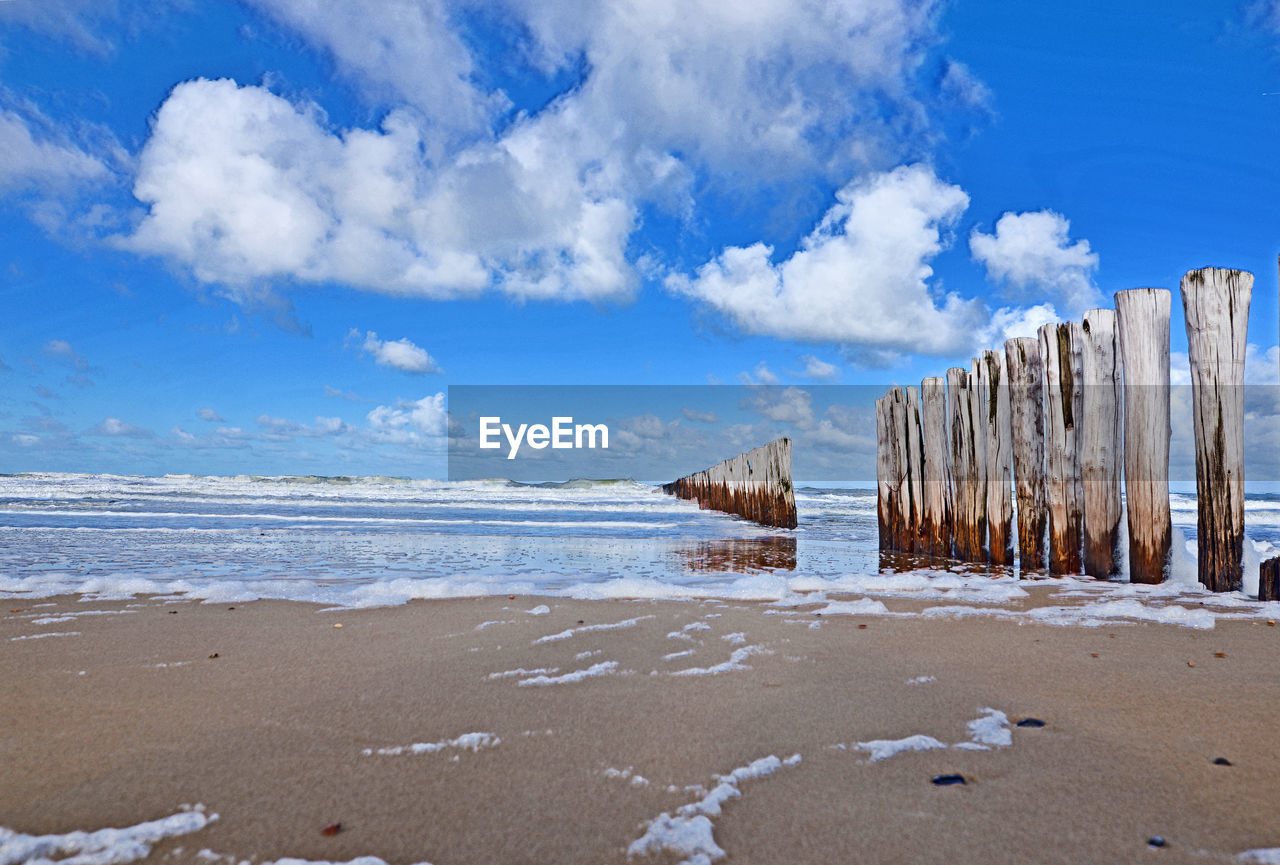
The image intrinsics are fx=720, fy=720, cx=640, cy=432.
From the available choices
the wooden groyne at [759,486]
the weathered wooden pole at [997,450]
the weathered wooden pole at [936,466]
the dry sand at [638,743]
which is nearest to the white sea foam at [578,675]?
the dry sand at [638,743]

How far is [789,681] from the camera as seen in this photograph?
247cm

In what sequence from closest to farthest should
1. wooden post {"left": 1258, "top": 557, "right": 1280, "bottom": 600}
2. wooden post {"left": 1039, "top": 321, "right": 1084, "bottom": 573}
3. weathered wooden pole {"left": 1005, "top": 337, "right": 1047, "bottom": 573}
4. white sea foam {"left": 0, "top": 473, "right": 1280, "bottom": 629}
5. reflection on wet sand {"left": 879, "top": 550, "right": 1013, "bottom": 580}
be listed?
wooden post {"left": 1258, "top": 557, "right": 1280, "bottom": 600}
white sea foam {"left": 0, "top": 473, "right": 1280, "bottom": 629}
wooden post {"left": 1039, "top": 321, "right": 1084, "bottom": 573}
weathered wooden pole {"left": 1005, "top": 337, "right": 1047, "bottom": 573}
reflection on wet sand {"left": 879, "top": 550, "right": 1013, "bottom": 580}

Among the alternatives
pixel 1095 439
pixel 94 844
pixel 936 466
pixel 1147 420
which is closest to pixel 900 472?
pixel 936 466

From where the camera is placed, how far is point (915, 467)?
7.59 meters

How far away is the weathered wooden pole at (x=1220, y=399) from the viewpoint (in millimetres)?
4371

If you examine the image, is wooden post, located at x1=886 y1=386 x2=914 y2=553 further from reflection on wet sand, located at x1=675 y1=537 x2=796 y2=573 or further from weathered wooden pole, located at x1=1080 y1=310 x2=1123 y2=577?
weathered wooden pole, located at x1=1080 y1=310 x2=1123 y2=577

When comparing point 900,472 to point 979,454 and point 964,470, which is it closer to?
point 964,470

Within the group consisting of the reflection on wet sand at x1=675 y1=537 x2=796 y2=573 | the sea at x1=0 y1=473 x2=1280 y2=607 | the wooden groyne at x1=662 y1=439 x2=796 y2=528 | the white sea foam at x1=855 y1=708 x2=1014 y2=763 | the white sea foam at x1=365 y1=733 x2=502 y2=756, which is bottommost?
the reflection on wet sand at x1=675 y1=537 x2=796 y2=573

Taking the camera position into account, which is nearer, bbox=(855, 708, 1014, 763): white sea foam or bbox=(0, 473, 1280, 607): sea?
bbox=(855, 708, 1014, 763): white sea foam

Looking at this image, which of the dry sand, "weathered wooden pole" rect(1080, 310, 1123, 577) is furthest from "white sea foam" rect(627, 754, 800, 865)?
"weathered wooden pole" rect(1080, 310, 1123, 577)

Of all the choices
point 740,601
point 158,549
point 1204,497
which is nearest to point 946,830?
point 740,601

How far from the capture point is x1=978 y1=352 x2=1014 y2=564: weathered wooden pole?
19.7 ft

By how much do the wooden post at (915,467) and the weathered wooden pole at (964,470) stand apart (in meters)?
0.61

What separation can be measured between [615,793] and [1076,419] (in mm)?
5098
